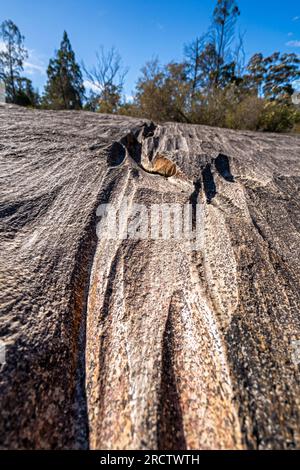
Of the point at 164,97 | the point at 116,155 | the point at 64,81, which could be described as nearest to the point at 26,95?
the point at 64,81

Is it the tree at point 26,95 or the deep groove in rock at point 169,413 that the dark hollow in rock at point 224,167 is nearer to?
the deep groove in rock at point 169,413

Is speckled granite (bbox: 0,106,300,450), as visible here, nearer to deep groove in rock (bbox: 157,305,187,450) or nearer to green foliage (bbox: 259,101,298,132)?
deep groove in rock (bbox: 157,305,187,450)

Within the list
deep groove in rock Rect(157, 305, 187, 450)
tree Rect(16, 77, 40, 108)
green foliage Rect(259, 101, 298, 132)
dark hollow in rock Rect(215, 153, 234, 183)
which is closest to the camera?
deep groove in rock Rect(157, 305, 187, 450)

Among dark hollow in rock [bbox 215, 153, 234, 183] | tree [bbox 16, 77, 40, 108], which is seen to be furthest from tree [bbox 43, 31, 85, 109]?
dark hollow in rock [bbox 215, 153, 234, 183]

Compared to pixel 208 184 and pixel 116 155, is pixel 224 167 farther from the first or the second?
pixel 116 155

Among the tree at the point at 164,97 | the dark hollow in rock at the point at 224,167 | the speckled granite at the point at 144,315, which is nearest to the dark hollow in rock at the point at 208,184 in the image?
the speckled granite at the point at 144,315

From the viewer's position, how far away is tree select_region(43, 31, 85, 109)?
16141 millimetres

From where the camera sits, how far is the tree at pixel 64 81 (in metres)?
16.1

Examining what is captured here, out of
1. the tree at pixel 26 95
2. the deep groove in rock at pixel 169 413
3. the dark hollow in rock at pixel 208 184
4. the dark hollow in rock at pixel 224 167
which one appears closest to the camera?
the deep groove in rock at pixel 169 413

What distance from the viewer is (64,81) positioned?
650 inches
